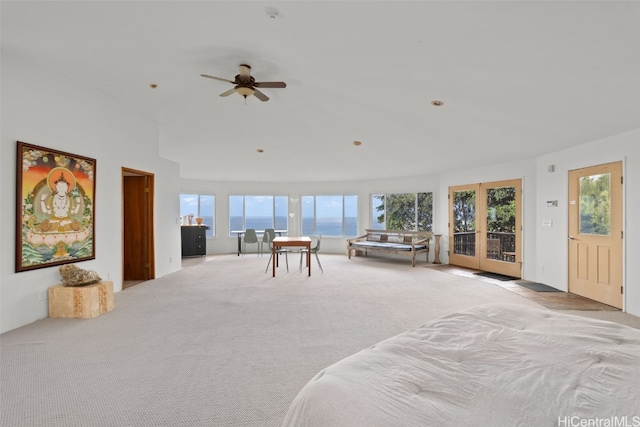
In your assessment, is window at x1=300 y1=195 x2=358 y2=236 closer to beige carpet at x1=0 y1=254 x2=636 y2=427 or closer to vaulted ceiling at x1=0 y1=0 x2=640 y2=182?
vaulted ceiling at x1=0 y1=0 x2=640 y2=182

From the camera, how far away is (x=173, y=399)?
6.66ft

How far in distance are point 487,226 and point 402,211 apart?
8.81 ft

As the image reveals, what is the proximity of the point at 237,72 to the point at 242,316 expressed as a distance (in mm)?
2807

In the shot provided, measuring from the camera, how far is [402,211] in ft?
30.3

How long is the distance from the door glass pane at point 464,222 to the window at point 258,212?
5.27 m

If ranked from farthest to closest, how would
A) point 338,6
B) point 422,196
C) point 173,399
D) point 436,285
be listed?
point 422,196, point 436,285, point 338,6, point 173,399

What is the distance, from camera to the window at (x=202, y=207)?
995 cm

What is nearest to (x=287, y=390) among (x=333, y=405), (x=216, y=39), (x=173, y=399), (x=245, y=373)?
(x=245, y=373)

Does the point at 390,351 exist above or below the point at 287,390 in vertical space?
above

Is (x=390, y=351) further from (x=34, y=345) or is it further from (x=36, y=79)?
(x=36, y=79)

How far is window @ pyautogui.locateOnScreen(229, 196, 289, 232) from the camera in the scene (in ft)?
34.2

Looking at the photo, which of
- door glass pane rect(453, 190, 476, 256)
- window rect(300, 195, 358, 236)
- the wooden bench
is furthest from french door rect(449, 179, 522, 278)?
window rect(300, 195, 358, 236)

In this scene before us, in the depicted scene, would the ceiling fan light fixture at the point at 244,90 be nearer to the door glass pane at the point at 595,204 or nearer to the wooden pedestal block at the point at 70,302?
the wooden pedestal block at the point at 70,302

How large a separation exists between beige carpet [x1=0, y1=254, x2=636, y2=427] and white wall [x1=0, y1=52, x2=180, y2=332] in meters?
0.40
